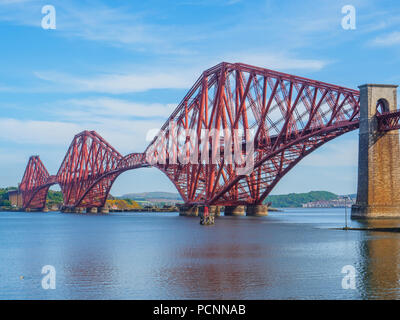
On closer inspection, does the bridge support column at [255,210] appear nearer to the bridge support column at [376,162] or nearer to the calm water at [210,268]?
the bridge support column at [376,162]

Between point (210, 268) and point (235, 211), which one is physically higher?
point (210, 268)

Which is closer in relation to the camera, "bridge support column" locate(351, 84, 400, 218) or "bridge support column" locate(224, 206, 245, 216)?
"bridge support column" locate(351, 84, 400, 218)

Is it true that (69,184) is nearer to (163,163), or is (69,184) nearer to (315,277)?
(163,163)

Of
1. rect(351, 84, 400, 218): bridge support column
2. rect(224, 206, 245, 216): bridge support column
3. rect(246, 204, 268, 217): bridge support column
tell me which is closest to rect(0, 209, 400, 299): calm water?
rect(351, 84, 400, 218): bridge support column

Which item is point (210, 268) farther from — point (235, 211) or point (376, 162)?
point (235, 211)

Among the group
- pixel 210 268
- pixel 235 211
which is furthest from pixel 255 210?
pixel 210 268

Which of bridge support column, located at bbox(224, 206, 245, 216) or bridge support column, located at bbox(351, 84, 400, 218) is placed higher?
bridge support column, located at bbox(351, 84, 400, 218)

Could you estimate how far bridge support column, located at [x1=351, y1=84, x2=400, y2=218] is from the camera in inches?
2594

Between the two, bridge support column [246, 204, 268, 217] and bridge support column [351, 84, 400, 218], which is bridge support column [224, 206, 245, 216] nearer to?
bridge support column [246, 204, 268, 217]

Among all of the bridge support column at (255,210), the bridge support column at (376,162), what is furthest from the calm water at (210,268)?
the bridge support column at (255,210)

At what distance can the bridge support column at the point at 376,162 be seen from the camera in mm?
65875

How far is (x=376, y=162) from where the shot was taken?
66500 millimetres

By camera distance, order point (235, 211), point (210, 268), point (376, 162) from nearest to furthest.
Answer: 1. point (210, 268)
2. point (376, 162)
3. point (235, 211)

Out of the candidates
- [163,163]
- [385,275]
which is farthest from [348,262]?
[163,163]
